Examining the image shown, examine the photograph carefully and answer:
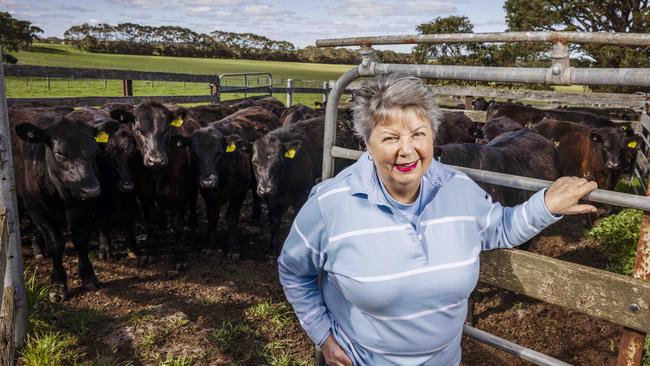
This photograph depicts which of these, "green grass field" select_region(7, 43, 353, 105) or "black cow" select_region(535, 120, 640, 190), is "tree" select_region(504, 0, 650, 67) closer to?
"green grass field" select_region(7, 43, 353, 105)

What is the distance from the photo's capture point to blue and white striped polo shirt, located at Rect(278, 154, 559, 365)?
1.87m

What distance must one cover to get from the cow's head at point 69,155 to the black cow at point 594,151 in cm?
701

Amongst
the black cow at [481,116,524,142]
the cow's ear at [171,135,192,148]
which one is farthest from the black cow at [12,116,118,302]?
the black cow at [481,116,524,142]

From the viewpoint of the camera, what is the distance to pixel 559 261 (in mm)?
2148

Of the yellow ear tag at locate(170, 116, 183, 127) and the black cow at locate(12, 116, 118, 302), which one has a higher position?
the yellow ear tag at locate(170, 116, 183, 127)

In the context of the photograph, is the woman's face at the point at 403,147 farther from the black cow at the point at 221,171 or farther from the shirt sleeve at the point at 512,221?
the black cow at the point at 221,171

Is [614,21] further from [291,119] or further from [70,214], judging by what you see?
[70,214]

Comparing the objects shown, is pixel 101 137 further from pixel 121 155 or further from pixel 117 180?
pixel 117 180

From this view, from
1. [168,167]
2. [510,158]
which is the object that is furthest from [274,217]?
[510,158]

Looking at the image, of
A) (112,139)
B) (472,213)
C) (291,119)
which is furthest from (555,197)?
(291,119)

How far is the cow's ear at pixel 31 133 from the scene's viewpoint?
434 centimetres

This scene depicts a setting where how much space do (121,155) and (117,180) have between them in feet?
0.97

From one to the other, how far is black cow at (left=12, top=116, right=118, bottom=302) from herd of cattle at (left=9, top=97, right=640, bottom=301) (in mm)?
10

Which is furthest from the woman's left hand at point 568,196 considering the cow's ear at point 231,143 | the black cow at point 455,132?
the black cow at point 455,132
